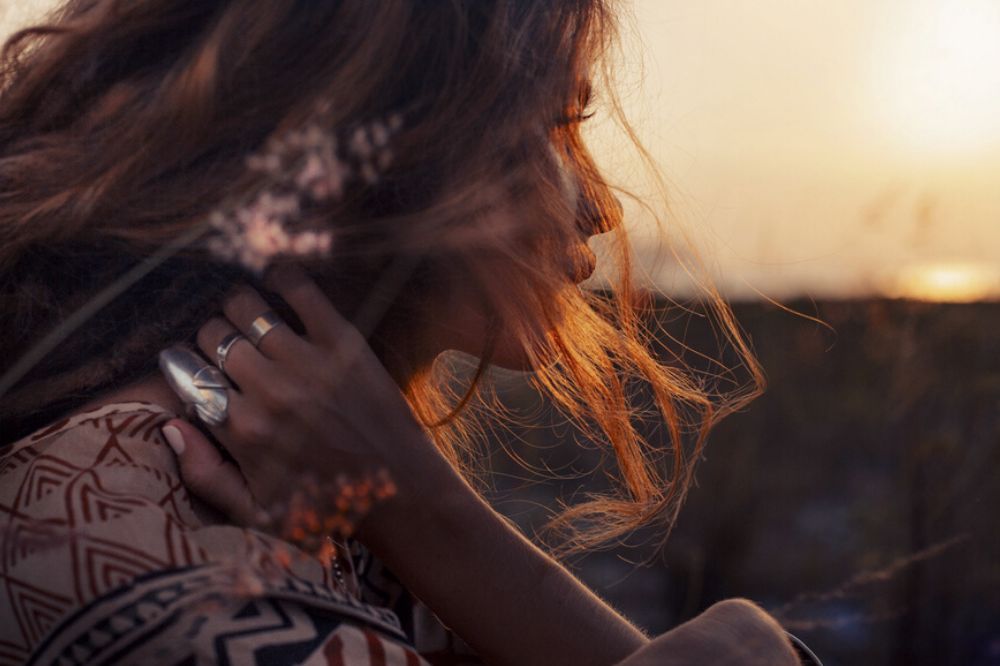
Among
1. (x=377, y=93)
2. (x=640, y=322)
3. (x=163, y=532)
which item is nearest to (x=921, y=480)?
(x=640, y=322)

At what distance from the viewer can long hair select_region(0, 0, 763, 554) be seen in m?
1.31

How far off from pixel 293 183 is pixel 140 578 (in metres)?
0.57

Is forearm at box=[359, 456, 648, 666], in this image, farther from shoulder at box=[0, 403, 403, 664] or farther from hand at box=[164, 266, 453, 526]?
shoulder at box=[0, 403, 403, 664]

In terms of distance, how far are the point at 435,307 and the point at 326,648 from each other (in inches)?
25.3

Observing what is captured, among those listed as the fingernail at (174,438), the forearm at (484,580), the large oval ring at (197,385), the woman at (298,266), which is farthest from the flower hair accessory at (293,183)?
the forearm at (484,580)

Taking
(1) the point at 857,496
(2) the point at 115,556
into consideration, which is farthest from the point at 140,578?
(1) the point at 857,496

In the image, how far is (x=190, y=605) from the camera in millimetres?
988

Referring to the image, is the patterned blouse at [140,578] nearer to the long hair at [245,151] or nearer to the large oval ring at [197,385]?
the large oval ring at [197,385]

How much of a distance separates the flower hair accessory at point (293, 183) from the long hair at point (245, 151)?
0.02m

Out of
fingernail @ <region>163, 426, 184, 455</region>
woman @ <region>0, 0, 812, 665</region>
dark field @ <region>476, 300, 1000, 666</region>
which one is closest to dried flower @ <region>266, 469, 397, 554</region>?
woman @ <region>0, 0, 812, 665</region>

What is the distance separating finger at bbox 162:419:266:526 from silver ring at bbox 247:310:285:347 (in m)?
Result: 0.16

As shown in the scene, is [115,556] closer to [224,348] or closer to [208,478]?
[208,478]

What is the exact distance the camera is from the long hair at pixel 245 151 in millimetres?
1309

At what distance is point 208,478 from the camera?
1.21 meters
